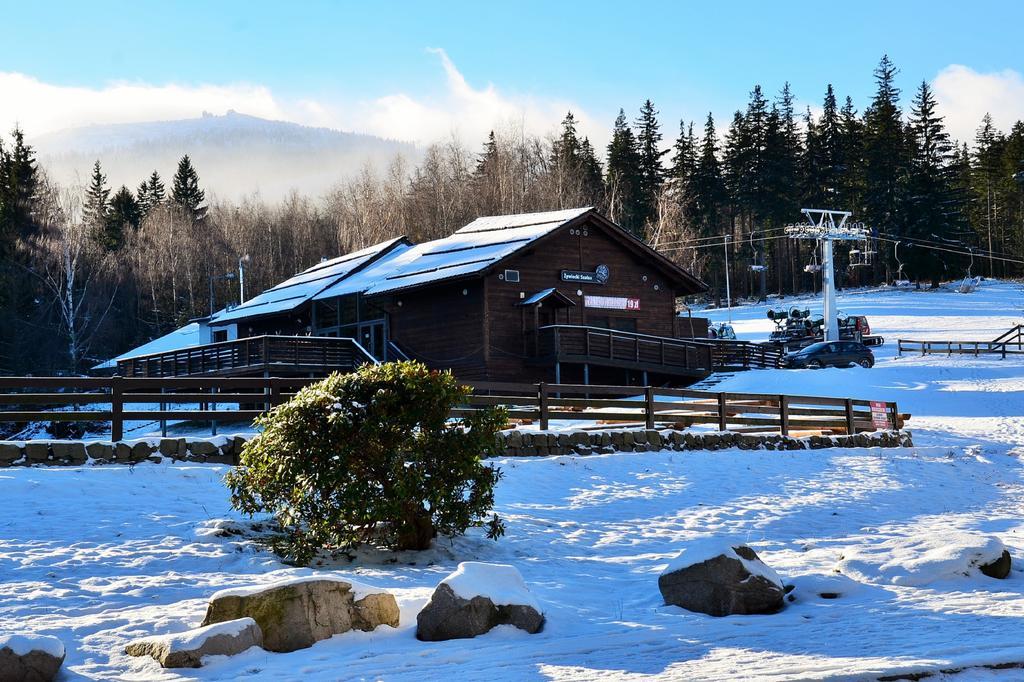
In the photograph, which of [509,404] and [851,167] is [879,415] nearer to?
[509,404]

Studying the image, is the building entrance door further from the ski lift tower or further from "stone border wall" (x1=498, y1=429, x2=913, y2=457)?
the ski lift tower

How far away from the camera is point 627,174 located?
96562 millimetres

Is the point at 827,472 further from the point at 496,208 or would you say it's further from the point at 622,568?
the point at 496,208

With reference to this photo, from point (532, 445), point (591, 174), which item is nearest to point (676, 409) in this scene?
point (532, 445)

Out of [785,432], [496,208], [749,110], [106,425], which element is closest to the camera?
[785,432]

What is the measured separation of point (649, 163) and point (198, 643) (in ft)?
313

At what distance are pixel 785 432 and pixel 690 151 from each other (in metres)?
79.0

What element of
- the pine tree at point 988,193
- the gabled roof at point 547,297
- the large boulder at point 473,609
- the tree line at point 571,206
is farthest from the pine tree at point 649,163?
the large boulder at point 473,609

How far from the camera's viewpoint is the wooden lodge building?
3528 cm

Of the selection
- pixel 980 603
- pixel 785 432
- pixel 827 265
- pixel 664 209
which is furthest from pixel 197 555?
pixel 664 209

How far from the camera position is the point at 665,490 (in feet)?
61.3

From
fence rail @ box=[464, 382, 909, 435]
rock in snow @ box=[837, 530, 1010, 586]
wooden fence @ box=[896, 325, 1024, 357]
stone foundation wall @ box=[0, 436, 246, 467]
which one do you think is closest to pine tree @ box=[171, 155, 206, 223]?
wooden fence @ box=[896, 325, 1024, 357]

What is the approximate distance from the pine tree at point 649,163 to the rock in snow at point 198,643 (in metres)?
89.0

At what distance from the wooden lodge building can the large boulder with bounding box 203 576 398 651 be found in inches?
964
